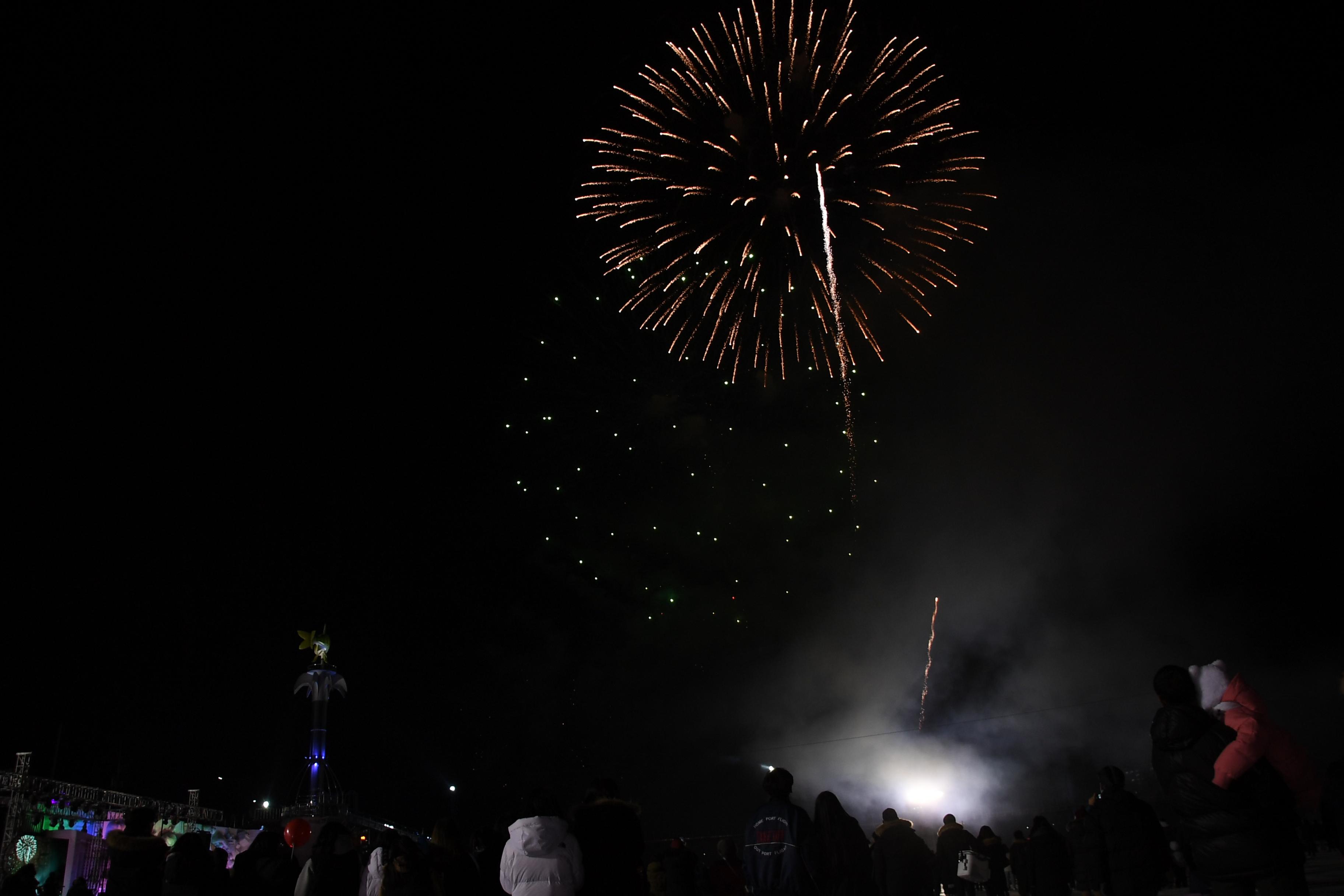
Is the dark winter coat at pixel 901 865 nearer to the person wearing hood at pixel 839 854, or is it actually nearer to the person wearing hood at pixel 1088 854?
the person wearing hood at pixel 839 854

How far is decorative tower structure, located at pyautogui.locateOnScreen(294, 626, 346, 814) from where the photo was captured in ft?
144

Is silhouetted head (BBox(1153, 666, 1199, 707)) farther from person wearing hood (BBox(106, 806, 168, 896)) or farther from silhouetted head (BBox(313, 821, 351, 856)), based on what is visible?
person wearing hood (BBox(106, 806, 168, 896))

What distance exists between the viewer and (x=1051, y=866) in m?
7.78

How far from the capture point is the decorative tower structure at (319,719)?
43906 millimetres

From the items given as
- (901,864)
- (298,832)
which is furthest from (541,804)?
(298,832)

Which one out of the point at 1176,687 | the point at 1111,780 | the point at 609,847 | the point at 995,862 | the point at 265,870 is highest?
the point at 1176,687

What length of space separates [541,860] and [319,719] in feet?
155

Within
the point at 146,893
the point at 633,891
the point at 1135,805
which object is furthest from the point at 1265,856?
the point at 146,893

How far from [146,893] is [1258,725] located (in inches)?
243

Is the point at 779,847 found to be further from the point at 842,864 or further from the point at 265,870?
the point at 265,870

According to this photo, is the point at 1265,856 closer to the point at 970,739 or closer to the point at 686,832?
the point at 970,739

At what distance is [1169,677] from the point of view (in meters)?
3.91

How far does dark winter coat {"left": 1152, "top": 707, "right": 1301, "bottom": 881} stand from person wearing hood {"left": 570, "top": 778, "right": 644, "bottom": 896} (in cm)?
309

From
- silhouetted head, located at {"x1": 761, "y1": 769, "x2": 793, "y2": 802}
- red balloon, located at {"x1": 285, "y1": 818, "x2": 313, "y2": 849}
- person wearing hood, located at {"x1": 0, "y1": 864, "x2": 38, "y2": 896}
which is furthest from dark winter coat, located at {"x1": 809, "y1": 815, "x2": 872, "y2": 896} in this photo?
red balloon, located at {"x1": 285, "y1": 818, "x2": 313, "y2": 849}
